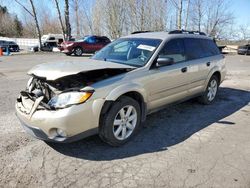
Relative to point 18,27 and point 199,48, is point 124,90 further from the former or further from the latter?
point 18,27

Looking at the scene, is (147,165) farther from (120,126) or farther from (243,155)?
(243,155)

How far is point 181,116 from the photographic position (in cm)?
522

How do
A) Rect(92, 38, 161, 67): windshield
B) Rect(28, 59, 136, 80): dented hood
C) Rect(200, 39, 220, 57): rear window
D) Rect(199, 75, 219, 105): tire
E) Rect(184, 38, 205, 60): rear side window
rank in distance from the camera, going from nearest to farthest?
Rect(28, 59, 136, 80): dented hood
Rect(92, 38, 161, 67): windshield
Rect(184, 38, 205, 60): rear side window
Rect(200, 39, 220, 57): rear window
Rect(199, 75, 219, 105): tire

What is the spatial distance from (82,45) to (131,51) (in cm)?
1641

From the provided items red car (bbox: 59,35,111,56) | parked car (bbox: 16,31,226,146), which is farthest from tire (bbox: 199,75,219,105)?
red car (bbox: 59,35,111,56)

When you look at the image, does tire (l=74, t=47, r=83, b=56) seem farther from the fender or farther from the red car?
the fender

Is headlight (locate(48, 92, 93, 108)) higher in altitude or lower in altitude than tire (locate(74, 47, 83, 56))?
higher

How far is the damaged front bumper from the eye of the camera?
317 cm

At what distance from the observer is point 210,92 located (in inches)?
243

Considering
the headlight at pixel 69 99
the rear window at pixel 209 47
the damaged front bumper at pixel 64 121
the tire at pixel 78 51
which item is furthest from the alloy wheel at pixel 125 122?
the tire at pixel 78 51

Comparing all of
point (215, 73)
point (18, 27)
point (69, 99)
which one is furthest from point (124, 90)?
point (18, 27)

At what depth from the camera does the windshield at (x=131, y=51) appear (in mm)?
4320

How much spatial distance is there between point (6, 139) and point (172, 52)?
10.5 feet

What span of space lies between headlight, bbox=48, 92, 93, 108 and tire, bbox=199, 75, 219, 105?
3.51m
